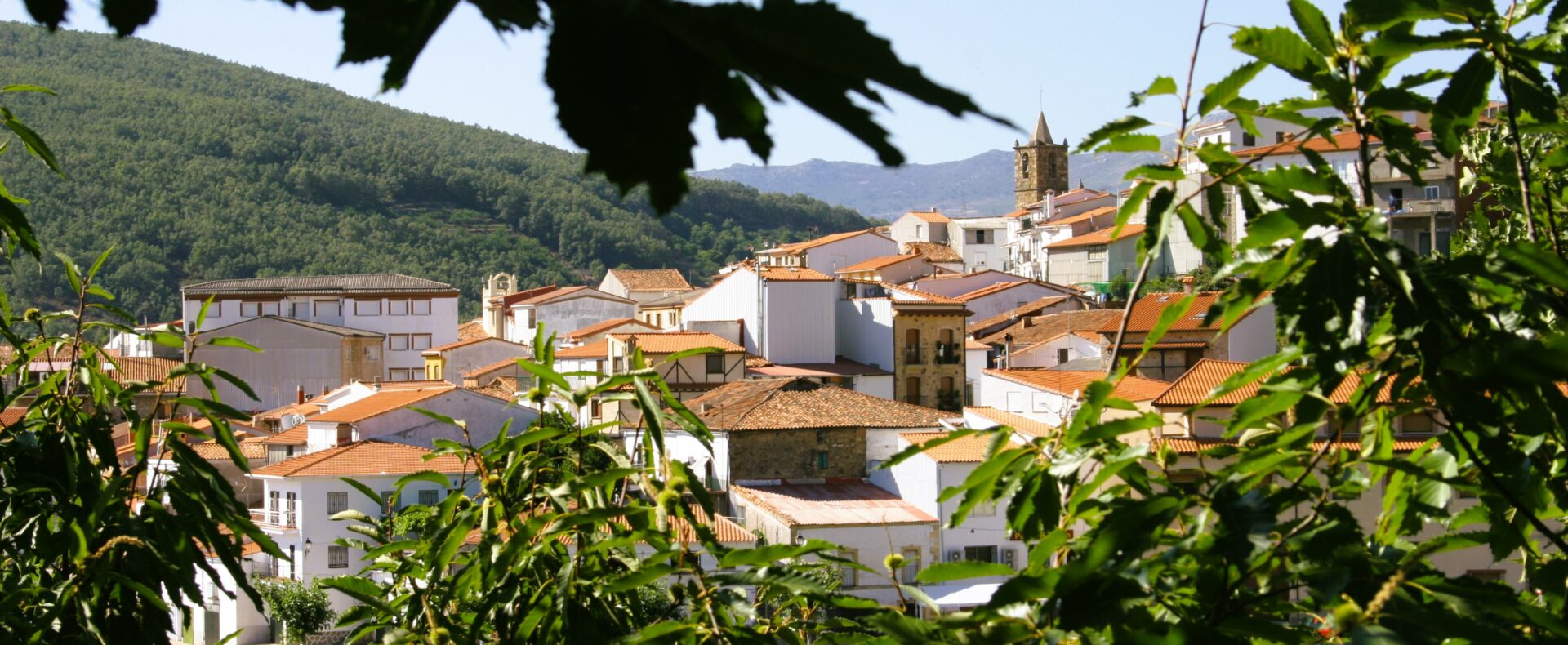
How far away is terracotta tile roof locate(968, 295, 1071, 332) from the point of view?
4228 cm

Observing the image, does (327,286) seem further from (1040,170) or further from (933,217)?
(1040,170)

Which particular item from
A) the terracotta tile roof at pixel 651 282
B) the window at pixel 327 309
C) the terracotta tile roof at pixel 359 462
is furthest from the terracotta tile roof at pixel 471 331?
the terracotta tile roof at pixel 359 462

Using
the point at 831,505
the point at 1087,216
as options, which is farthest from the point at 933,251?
the point at 831,505

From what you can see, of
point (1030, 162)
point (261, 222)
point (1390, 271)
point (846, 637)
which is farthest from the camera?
point (1030, 162)

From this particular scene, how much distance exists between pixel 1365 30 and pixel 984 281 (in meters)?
47.2

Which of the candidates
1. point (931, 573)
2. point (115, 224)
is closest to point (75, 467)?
point (931, 573)

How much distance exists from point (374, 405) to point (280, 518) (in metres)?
4.52

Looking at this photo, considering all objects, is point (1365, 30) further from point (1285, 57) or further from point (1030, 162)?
point (1030, 162)

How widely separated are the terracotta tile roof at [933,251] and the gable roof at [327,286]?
16859 millimetres

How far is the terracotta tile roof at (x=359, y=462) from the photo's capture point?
24.8m

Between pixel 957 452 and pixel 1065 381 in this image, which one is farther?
pixel 1065 381

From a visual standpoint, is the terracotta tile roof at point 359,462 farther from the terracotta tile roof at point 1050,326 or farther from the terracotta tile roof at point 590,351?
the terracotta tile roof at point 1050,326

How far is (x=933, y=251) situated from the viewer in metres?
57.5

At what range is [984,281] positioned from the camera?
160ft
